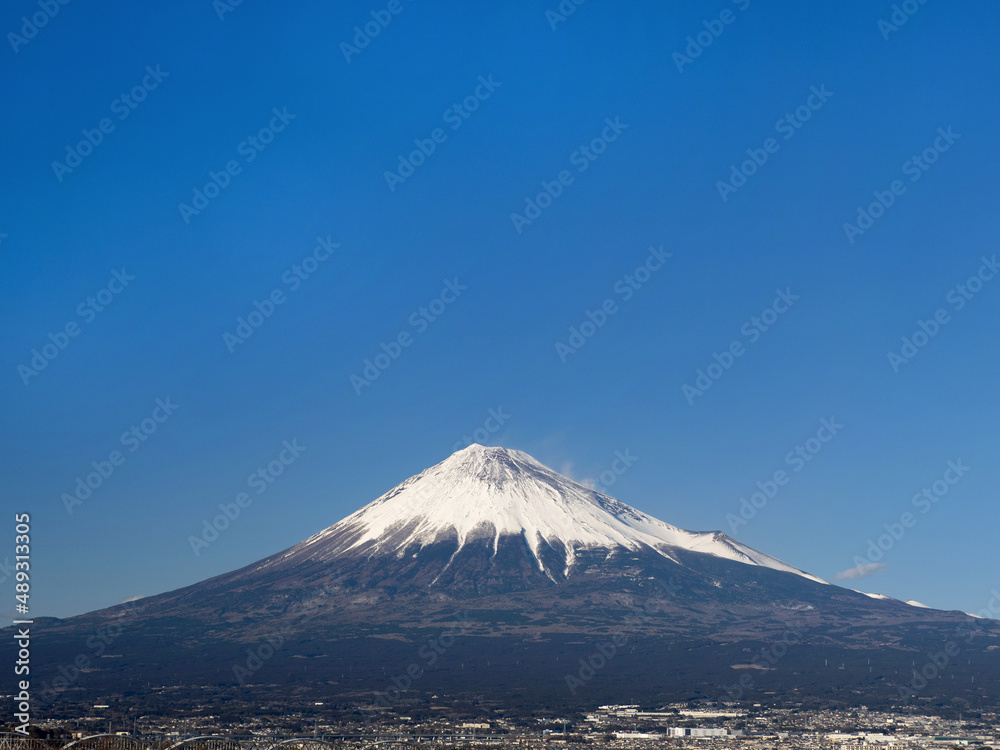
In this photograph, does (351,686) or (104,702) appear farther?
(351,686)

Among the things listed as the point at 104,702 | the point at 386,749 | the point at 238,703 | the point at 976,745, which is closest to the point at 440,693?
the point at 238,703

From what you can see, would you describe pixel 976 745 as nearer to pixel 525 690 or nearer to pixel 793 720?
pixel 793 720

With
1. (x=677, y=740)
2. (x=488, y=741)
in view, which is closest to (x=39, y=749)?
(x=488, y=741)

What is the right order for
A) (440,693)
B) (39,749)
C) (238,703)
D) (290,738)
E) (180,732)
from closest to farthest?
(39,749), (290,738), (180,732), (238,703), (440,693)

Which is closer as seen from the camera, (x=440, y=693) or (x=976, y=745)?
(x=976, y=745)

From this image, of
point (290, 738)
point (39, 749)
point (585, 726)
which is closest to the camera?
point (39, 749)

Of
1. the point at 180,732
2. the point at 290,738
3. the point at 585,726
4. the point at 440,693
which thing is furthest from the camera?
the point at 440,693

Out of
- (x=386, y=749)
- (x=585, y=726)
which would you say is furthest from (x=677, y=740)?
(x=386, y=749)

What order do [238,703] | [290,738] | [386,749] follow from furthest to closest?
[238,703] → [290,738] → [386,749]

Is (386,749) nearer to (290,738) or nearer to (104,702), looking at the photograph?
(290,738)
